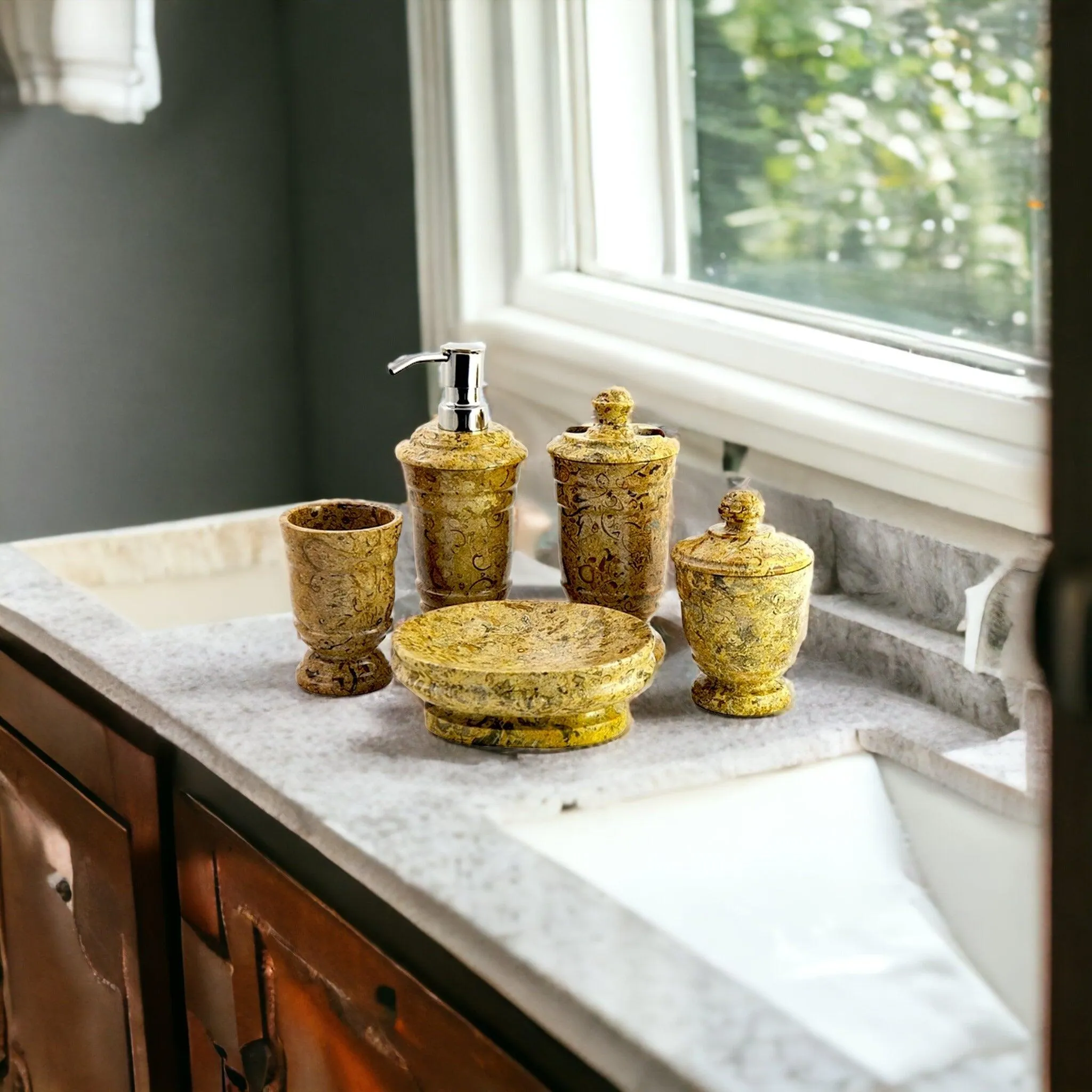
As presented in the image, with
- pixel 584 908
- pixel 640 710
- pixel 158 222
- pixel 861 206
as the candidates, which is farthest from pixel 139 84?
pixel 584 908

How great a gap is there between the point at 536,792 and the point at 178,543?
29.8 inches

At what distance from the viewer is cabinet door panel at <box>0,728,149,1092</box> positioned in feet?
Result: 4.14

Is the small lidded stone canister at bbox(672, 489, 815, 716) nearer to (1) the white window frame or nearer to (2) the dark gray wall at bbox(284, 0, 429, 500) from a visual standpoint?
(1) the white window frame

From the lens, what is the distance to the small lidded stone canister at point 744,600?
1.03 metres

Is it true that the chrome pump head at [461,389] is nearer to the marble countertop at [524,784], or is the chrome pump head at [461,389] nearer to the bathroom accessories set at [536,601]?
the bathroom accessories set at [536,601]

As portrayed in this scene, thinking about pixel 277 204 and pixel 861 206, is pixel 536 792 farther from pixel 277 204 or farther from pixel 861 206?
pixel 277 204

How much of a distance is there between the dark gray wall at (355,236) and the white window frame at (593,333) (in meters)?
0.08

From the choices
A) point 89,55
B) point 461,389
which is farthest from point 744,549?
point 89,55

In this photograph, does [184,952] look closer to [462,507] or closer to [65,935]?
[65,935]

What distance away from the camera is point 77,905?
1344 millimetres

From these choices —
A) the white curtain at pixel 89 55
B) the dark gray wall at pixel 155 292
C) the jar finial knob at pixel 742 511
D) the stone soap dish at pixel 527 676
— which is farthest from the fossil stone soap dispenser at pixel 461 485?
the dark gray wall at pixel 155 292

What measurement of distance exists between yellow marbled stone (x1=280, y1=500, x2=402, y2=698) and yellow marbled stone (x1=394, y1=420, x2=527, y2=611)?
2.2 inches

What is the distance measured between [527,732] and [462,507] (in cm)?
24

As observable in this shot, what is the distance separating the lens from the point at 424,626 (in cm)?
109
